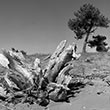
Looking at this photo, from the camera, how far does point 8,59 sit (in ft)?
10.7

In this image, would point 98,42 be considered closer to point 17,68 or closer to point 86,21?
point 86,21

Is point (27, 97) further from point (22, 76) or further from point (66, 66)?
point (66, 66)

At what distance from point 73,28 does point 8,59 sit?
21.0 m

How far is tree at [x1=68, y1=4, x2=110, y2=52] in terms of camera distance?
22.4 m

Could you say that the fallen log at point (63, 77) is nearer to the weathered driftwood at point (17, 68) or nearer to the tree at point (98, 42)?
the weathered driftwood at point (17, 68)

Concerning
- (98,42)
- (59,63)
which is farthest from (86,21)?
(59,63)

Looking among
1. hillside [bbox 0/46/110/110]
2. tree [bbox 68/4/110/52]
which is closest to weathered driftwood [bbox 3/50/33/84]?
hillside [bbox 0/46/110/110]

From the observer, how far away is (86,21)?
22.8 metres

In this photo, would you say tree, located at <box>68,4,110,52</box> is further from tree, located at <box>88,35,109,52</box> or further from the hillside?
the hillside

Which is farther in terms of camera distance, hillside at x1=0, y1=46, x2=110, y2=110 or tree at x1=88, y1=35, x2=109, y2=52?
tree at x1=88, y1=35, x2=109, y2=52

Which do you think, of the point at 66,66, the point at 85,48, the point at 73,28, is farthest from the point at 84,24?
the point at 66,66

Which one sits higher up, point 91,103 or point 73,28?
point 73,28

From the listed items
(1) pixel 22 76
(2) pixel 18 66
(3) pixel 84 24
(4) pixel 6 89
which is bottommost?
(4) pixel 6 89

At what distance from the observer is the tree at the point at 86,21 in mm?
22406
